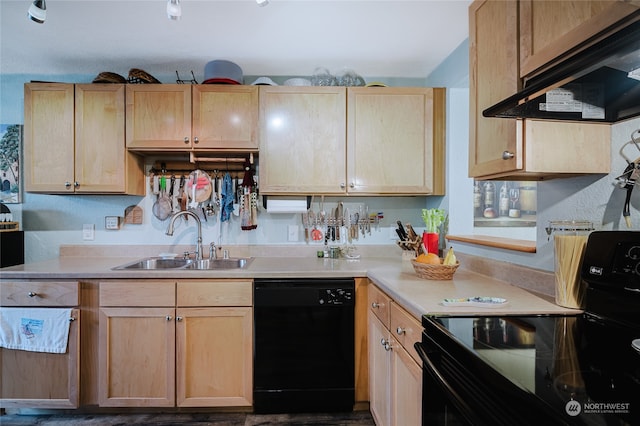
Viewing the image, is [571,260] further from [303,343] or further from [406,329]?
[303,343]

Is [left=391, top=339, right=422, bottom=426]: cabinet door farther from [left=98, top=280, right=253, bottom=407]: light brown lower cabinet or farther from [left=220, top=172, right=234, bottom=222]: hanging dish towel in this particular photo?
[left=220, top=172, right=234, bottom=222]: hanging dish towel

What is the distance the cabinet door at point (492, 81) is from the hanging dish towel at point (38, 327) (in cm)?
238

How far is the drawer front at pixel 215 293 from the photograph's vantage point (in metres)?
1.99

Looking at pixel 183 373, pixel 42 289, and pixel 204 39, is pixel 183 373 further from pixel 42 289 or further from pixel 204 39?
pixel 204 39

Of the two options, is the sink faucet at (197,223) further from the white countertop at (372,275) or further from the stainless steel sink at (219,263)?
the white countertop at (372,275)

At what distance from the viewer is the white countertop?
120cm

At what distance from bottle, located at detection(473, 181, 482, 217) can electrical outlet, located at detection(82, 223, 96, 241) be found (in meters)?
2.86

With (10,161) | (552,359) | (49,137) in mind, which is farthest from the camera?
(10,161)

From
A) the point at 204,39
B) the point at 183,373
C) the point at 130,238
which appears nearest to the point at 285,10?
the point at 204,39

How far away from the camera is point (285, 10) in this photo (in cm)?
182

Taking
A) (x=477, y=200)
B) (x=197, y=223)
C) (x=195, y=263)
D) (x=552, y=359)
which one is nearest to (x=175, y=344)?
(x=195, y=263)

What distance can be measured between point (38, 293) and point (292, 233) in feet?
5.31

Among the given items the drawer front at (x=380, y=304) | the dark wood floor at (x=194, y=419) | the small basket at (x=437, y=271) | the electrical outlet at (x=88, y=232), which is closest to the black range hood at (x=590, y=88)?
the small basket at (x=437, y=271)

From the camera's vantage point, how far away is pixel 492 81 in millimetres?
1328
